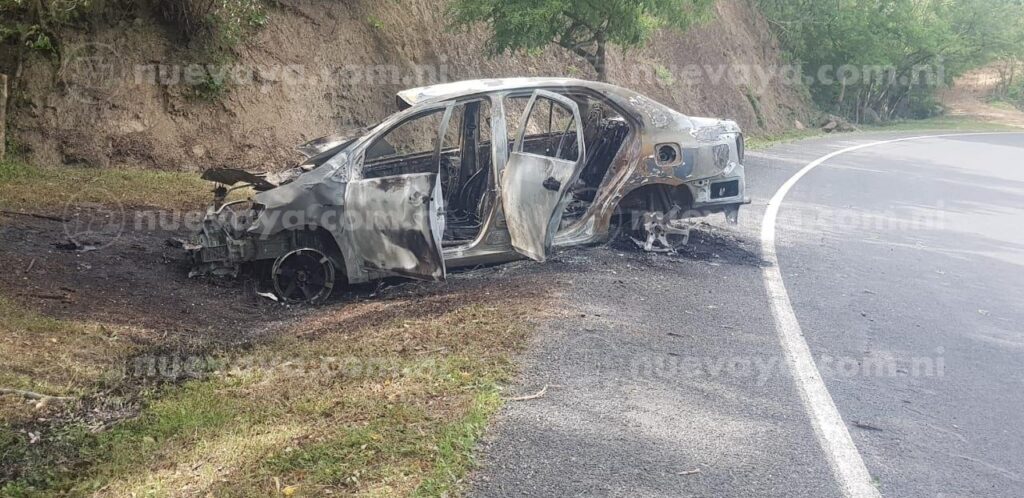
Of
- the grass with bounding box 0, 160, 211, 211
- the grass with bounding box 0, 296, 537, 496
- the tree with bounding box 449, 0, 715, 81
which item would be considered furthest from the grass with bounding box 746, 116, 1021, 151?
the grass with bounding box 0, 296, 537, 496

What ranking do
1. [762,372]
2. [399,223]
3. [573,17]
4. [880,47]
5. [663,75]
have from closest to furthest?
[762,372] → [399,223] → [573,17] → [663,75] → [880,47]

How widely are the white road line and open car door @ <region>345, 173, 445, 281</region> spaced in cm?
274

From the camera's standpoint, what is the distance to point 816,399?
216 inches

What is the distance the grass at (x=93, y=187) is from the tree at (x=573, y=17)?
542cm


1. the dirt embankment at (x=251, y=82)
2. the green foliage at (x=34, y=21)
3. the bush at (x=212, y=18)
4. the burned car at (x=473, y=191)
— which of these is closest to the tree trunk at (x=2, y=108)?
the dirt embankment at (x=251, y=82)

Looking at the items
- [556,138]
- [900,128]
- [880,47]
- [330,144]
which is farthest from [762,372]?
[900,128]

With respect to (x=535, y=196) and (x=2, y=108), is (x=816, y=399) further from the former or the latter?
(x=2, y=108)

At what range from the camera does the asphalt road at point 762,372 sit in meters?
4.46

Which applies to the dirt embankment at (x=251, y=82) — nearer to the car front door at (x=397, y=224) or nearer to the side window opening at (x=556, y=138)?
the side window opening at (x=556, y=138)

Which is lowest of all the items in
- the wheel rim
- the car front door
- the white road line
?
the white road line

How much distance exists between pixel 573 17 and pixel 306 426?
451 inches

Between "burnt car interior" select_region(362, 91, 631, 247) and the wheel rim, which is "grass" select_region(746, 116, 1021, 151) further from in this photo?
the wheel rim

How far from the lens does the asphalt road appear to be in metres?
4.46

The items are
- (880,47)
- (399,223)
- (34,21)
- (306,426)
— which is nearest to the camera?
(306,426)
